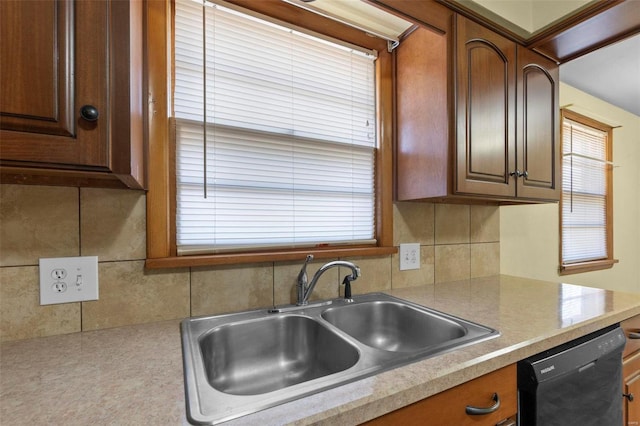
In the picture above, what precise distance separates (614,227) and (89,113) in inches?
155

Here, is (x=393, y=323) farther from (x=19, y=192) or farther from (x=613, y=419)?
(x=19, y=192)

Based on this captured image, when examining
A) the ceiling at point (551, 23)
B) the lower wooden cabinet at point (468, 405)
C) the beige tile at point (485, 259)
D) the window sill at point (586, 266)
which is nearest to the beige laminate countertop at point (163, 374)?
the lower wooden cabinet at point (468, 405)

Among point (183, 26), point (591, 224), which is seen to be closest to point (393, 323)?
point (183, 26)

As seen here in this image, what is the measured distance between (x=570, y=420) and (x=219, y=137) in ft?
4.84

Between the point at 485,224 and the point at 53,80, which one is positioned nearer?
the point at 53,80

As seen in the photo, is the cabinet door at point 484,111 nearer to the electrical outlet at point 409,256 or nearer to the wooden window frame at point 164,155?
A: the electrical outlet at point 409,256

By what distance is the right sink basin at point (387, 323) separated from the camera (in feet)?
3.54

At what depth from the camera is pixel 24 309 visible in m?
0.82

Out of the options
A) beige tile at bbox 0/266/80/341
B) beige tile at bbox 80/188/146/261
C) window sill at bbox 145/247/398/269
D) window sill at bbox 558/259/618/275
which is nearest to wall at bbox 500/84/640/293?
window sill at bbox 558/259/618/275

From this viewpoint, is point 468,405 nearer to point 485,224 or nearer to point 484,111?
point 484,111

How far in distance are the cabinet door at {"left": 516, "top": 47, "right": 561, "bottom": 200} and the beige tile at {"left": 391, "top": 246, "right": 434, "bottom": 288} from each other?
1.69 ft

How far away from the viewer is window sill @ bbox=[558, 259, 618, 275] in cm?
225

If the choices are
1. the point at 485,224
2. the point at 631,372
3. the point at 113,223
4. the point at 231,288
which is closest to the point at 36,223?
the point at 113,223

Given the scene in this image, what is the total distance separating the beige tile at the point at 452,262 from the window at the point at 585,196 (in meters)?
1.17
